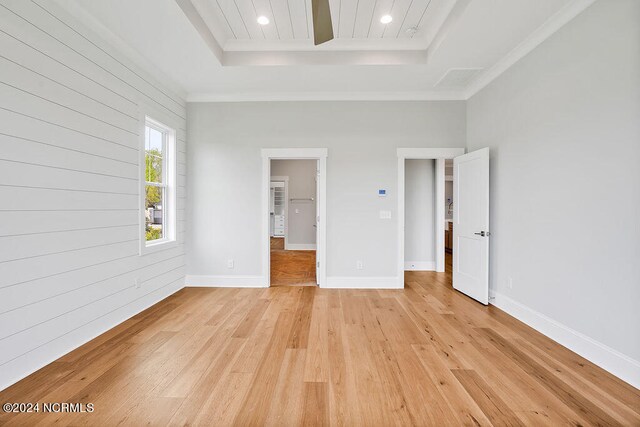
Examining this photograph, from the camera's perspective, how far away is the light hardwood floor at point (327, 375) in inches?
63.8

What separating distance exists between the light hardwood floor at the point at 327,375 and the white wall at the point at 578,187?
0.34 metres

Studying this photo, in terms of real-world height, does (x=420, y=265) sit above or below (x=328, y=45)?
below

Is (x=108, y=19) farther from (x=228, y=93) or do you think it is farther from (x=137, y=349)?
(x=137, y=349)

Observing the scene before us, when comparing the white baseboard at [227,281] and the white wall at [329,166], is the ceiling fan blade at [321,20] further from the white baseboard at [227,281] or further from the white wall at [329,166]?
the white baseboard at [227,281]

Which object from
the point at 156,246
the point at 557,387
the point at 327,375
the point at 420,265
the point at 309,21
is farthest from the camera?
the point at 420,265

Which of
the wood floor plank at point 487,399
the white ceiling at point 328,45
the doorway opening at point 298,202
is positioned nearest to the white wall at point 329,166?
the white ceiling at point 328,45

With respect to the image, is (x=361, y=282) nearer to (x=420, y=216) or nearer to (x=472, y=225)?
(x=472, y=225)

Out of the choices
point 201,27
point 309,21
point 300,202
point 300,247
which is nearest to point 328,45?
point 309,21

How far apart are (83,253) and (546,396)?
3.76m

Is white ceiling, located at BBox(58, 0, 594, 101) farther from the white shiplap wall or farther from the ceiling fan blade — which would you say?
the ceiling fan blade

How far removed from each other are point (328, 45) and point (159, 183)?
2.83 meters

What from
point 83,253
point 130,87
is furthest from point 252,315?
point 130,87

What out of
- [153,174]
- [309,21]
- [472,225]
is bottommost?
[472,225]

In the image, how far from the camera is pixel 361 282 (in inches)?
163
